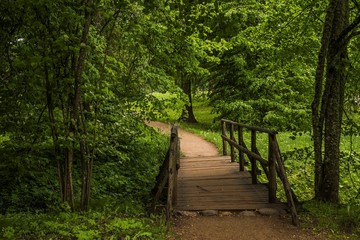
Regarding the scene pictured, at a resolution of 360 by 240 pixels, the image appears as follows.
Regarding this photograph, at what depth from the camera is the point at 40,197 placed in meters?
8.78

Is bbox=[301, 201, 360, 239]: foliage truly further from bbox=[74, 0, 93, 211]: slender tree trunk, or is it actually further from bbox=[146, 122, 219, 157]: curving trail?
bbox=[146, 122, 219, 157]: curving trail

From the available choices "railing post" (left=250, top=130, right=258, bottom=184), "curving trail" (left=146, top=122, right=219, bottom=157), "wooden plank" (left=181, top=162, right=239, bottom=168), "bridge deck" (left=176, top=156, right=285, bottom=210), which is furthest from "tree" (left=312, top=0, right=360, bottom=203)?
"curving trail" (left=146, top=122, right=219, bottom=157)

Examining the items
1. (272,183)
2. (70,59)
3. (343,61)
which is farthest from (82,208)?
(343,61)

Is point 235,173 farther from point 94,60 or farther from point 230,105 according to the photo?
point 230,105

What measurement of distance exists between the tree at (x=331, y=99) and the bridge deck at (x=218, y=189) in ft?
3.99

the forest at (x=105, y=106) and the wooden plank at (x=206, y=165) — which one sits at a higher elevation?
the forest at (x=105, y=106)

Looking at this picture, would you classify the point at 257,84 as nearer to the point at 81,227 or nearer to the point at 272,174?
the point at 272,174

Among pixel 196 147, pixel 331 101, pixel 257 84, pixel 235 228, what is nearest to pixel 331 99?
pixel 331 101

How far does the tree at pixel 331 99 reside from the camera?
7316 millimetres

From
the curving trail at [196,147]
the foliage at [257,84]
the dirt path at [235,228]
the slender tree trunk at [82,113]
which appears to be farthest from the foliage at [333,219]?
the foliage at [257,84]

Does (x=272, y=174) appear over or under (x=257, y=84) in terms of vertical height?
under

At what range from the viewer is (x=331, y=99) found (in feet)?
24.5

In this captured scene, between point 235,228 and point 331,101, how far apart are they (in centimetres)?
326

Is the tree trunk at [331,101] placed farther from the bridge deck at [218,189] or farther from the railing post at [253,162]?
the railing post at [253,162]
